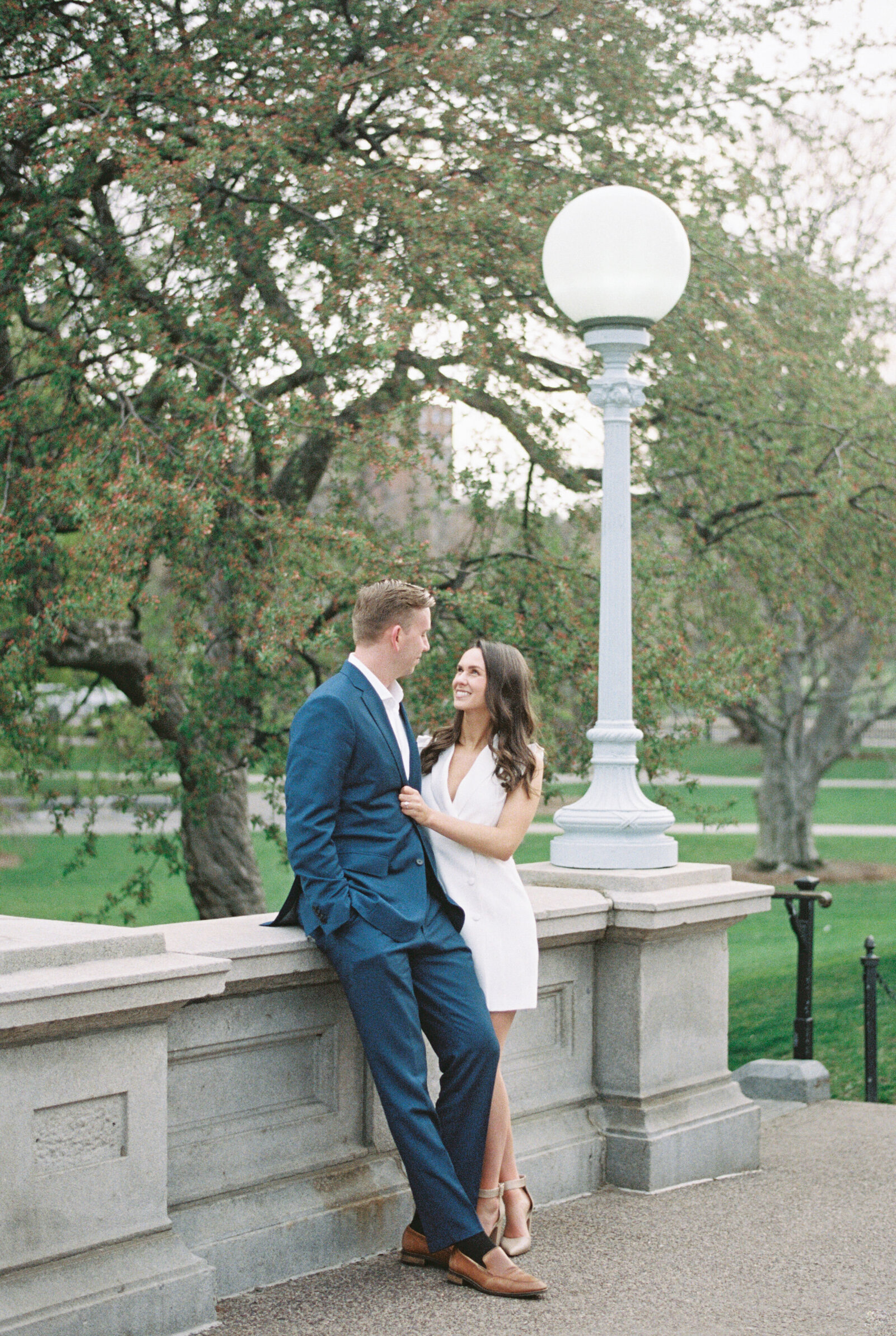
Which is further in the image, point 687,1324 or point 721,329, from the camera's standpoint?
point 721,329

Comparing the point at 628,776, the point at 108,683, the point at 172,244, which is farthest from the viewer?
the point at 108,683

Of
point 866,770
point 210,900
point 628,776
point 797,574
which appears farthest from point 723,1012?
point 866,770

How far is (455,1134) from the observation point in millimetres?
4629

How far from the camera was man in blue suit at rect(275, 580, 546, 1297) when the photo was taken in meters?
4.42

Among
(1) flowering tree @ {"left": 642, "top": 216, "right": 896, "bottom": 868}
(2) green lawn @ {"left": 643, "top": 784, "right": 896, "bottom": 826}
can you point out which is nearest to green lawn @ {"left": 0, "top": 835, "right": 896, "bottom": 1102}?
(1) flowering tree @ {"left": 642, "top": 216, "right": 896, "bottom": 868}

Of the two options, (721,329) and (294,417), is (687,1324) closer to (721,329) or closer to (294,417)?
(294,417)

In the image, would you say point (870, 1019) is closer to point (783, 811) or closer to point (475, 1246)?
point (475, 1246)

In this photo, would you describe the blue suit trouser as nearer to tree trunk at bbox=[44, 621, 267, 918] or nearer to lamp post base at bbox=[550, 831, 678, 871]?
lamp post base at bbox=[550, 831, 678, 871]

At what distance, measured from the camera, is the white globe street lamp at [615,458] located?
6113mm

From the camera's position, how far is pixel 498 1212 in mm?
4801

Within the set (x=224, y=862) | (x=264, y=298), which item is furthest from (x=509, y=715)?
(x=224, y=862)

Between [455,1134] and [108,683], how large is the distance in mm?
10530

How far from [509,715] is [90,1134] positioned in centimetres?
179

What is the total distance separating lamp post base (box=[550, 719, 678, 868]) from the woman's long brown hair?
1202 mm
